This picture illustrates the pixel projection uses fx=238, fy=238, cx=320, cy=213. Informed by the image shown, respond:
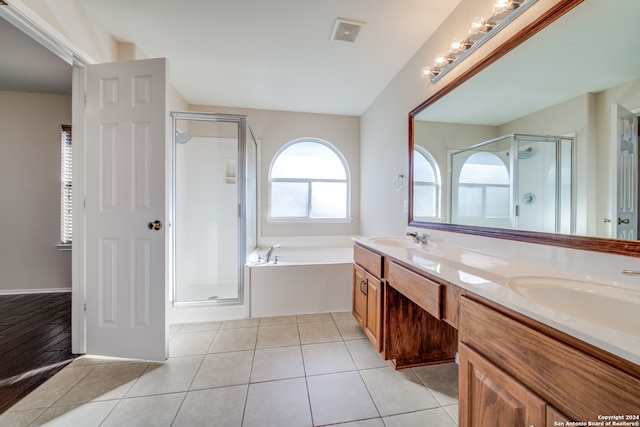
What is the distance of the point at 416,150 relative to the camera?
6.65ft

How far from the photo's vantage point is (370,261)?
178 centimetres

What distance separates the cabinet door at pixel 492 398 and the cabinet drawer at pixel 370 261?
73cm

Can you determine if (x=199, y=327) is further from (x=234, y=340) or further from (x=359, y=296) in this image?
(x=359, y=296)

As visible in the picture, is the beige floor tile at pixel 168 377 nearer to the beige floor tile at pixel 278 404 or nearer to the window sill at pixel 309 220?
the beige floor tile at pixel 278 404

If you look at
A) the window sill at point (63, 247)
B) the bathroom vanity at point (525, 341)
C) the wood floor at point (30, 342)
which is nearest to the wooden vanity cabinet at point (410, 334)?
the bathroom vanity at point (525, 341)

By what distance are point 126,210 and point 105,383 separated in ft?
3.56

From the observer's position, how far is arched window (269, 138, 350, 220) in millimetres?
3420

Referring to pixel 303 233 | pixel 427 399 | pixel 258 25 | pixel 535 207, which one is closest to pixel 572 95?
pixel 535 207

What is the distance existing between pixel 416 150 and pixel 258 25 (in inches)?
61.5

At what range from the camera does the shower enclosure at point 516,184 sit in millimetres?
1024

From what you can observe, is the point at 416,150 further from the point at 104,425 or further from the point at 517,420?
the point at 104,425

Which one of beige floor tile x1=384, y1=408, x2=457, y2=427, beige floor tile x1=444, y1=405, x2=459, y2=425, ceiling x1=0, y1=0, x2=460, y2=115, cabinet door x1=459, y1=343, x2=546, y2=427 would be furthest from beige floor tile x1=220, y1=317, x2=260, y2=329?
ceiling x1=0, y1=0, x2=460, y2=115

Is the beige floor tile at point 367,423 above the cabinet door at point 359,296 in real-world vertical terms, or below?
below

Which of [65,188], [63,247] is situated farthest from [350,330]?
[65,188]
